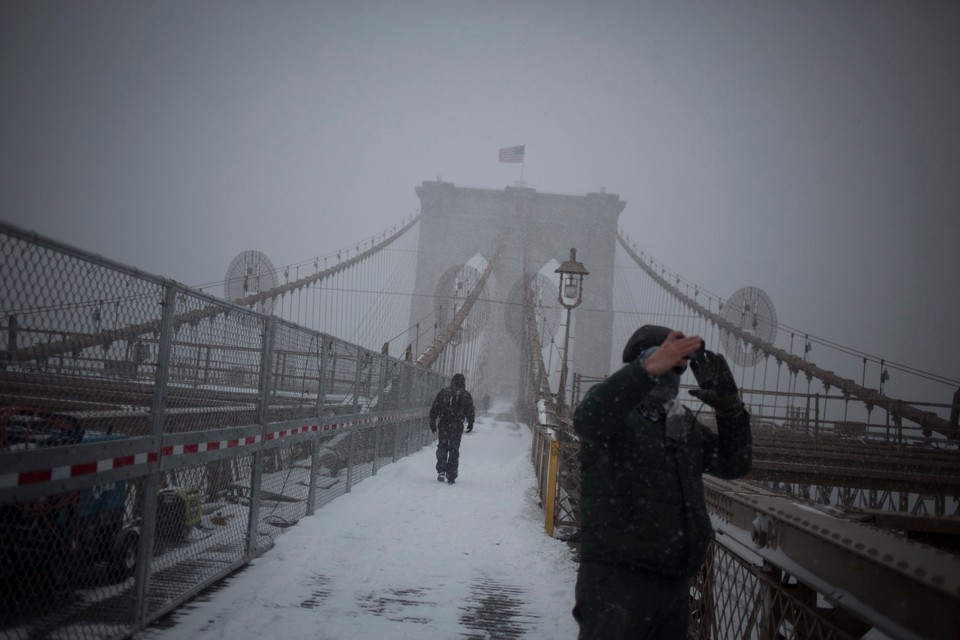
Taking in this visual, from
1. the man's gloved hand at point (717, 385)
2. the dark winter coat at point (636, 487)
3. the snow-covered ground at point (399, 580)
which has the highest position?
the man's gloved hand at point (717, 385)

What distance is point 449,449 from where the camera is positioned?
27.2ft

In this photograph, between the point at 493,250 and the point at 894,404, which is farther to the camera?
the point at 493,250

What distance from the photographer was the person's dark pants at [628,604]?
69.4 inches

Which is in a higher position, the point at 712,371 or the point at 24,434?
the point at 712,371

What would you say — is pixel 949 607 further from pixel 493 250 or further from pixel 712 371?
pixel 493 250

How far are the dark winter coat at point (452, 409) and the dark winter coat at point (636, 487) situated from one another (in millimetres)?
6386

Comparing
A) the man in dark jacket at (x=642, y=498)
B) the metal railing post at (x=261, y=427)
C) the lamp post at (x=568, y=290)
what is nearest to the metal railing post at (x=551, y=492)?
the metal railing post at (x=261, y=427)

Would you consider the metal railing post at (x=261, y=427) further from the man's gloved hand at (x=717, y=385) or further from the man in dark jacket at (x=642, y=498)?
the man's gloved hand at (x=717, y=385)

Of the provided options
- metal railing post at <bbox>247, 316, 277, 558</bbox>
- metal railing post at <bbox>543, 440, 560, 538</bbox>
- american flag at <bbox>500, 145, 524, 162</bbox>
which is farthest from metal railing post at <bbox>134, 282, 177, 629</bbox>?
american flag at <bbox>500, 145, 524, 162</bbox>

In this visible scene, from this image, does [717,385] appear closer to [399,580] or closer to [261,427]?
[399,580]

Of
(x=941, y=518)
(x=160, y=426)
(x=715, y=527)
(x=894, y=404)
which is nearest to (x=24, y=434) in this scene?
(x=160, y=426)

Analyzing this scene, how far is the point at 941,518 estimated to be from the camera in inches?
90.8

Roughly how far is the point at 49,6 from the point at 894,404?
509 feet

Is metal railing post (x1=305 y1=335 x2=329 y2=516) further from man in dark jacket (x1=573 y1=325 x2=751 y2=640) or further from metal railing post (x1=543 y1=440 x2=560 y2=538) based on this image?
man in dark jacket (x1=573 y1=325 x2=751 y2=640)
